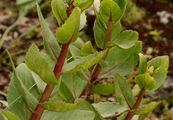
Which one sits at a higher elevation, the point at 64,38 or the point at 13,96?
the point at 64,38

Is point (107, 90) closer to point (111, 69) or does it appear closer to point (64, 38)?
point (111, 69)

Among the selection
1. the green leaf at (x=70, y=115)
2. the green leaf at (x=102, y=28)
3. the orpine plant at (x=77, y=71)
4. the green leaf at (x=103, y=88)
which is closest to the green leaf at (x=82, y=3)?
the orpine plant at (x=77, y=71)

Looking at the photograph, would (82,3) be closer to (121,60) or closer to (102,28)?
(102,28)

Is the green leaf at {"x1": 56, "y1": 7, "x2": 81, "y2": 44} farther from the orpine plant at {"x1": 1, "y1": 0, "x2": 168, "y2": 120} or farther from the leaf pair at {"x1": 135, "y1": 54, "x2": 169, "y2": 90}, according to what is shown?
the leaf pair at {"x1": 135, "y1": 54, "x2": 169, "y2": 90}

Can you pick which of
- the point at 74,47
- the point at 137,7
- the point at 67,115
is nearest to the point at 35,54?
the point at 67,115

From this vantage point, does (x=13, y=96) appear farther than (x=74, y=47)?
No

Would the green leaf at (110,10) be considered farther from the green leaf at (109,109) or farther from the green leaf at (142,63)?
the green leaf at (109,109)

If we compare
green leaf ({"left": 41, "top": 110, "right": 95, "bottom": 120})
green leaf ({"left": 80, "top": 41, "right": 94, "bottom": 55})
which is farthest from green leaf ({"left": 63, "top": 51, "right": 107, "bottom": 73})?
green leaf ({"left": 80, "top": 41, "right": 94, "bottom": 55})
